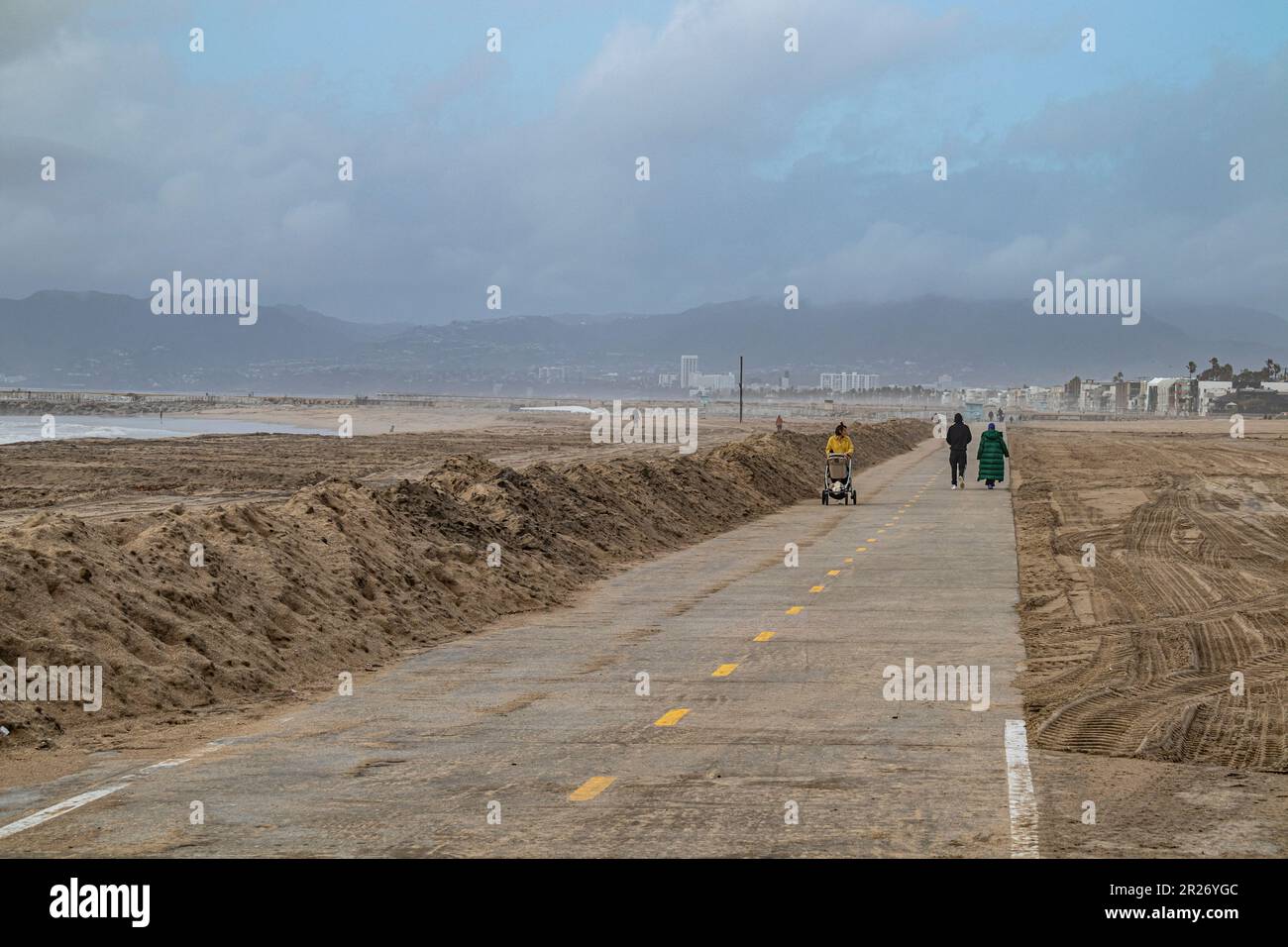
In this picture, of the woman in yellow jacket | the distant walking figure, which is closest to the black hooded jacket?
the distant walking figure

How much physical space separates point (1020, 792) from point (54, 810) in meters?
5.23

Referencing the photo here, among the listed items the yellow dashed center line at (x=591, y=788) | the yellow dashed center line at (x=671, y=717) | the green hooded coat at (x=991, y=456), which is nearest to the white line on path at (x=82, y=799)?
the yellow dashed center line at (x=591, y=788)

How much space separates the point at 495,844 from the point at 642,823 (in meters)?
0.83

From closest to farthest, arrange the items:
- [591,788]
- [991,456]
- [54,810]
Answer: [54,810], [591,788], [991,456]

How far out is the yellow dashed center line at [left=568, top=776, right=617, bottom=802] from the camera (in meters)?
8.04

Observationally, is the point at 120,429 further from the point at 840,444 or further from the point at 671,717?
the point at 671,717

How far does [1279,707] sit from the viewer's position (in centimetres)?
1052

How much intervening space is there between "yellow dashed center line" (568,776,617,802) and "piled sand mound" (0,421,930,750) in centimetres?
403

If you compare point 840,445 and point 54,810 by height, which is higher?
point 840,445

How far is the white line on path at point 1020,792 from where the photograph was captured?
275 inches

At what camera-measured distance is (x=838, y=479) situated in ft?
112

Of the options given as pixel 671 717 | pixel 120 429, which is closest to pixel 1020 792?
pixel 671 717

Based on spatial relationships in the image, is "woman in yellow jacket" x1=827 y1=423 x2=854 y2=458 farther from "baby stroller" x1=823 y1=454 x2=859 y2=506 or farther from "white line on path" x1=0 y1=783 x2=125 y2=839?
"white line on path" x1=0 y1=783 x2=125 y2=839

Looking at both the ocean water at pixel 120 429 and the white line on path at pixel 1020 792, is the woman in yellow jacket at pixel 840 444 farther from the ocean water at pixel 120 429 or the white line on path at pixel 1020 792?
the ocean water at pixel 120 429
